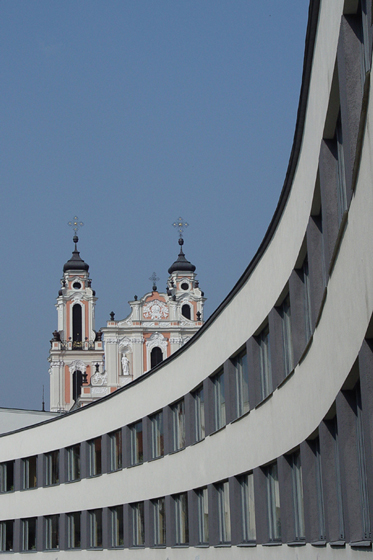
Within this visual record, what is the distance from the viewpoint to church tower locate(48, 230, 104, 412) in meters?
97.2

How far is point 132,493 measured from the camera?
2691 centimetres

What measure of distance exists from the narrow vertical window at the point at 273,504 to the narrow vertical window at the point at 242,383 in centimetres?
207

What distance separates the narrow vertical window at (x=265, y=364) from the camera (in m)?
17.0

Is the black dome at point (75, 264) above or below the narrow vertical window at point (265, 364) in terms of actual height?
above

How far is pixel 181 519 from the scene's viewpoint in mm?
23328

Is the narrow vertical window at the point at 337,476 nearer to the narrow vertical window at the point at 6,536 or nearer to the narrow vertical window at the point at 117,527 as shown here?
the narrow vertical window at the point at 117,527

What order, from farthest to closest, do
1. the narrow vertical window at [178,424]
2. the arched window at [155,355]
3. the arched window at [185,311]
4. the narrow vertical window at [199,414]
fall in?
the arched window at [185,311]
the arched window at [155,355]
the narrow vertical window at [178,424]
the narrow vertical window at [199,414]

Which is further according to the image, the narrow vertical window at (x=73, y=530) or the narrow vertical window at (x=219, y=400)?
the narrow vertical window at (x=73, y=530)

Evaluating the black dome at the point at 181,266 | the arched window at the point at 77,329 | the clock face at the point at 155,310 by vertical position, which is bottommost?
the clock face at the point at 155,310

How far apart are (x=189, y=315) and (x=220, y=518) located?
68.5 m

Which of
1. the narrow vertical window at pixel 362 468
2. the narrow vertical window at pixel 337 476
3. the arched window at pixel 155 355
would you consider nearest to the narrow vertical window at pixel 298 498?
the narrow vertical window at pixel 337 476

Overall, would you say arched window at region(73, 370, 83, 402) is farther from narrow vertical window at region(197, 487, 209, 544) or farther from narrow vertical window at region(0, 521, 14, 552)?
narrow vertical window at region(197, 487, 209, 544)

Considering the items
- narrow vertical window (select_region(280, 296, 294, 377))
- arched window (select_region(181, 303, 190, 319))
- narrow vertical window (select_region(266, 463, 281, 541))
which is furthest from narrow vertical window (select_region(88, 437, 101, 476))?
arched window (select_region(181, 303, 190, 319))

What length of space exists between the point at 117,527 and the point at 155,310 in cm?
5765
